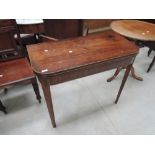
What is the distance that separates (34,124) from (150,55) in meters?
2.38

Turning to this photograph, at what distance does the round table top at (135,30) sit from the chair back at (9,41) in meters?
1.23

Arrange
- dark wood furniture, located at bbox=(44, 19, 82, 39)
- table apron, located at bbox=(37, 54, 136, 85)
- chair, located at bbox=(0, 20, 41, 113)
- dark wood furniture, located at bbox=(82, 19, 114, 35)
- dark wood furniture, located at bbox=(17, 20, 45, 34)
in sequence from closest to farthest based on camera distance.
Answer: table apron, located at bbox=(37, 54, 136, 85)
chair, located at bbox=(0, 20, 41, 113)
dark wood furniture, located at bbox=(17, 20, 45, 34)
dark wood furniture, located at bbox=(44, 19, 82, 39)
dark wood furniture, located at bbox=(82, 19, 114, 35)

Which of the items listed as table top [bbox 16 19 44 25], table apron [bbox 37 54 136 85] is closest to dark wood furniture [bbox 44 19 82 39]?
table top [bbox 16 19 44 25]

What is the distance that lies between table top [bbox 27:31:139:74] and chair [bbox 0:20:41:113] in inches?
12.7

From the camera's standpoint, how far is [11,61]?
5.28 ft

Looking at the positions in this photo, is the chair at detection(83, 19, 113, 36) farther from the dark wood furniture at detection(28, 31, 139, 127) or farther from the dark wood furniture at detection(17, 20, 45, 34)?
the dark wood furniture at detection(28, 31, 139, 127)

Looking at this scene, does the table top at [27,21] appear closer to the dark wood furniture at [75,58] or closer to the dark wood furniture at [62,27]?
the dark wood furniture at [75,58]

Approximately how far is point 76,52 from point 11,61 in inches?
32.1

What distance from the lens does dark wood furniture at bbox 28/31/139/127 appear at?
1075mm

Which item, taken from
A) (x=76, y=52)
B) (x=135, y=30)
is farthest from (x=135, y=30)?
(x=76, y=52)

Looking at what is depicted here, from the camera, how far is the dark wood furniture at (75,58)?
1.08 m

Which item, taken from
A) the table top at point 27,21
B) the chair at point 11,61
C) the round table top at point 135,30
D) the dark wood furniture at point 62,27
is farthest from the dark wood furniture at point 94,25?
the chair at point 11,61

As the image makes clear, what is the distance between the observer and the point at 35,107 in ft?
5.68

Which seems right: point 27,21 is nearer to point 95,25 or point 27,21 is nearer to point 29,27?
point 29,27
